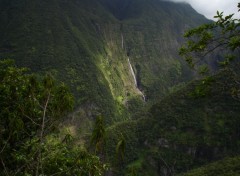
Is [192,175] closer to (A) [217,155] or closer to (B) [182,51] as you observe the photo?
(A) [217,155]

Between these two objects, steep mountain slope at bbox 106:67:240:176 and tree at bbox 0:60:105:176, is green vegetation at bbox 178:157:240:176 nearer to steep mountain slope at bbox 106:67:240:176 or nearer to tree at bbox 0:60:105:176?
steep mountain slope at bbox 106:67:240:176

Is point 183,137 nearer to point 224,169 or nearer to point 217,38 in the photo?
point 224,169

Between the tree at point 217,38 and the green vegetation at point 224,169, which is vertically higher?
the tree at point 217,38

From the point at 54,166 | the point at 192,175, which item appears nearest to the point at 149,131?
the point at 192,175

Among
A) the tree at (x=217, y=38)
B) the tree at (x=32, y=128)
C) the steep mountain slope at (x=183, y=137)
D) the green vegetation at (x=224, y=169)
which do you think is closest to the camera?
the tree at (x=217, y=38)

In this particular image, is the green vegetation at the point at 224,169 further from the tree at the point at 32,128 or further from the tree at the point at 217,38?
the tree at the point at 217,38

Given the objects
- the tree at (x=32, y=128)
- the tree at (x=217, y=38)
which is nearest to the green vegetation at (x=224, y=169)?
the tree at (x=32, y=128)
